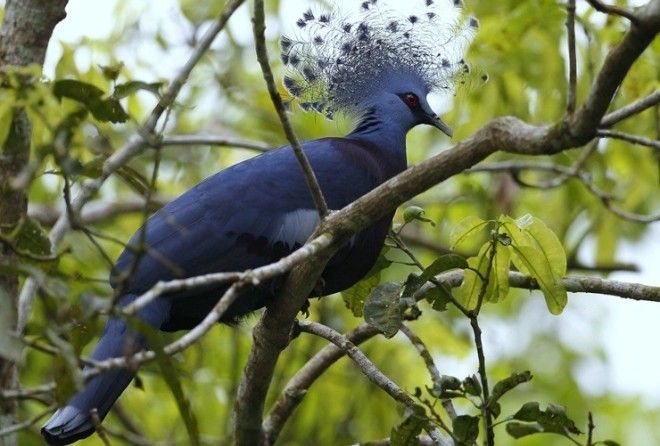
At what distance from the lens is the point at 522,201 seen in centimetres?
595

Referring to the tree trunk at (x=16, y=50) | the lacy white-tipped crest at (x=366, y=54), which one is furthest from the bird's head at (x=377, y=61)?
the tree trunk at (x=16, y=50)

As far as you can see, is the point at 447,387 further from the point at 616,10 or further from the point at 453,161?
the point at 616,10

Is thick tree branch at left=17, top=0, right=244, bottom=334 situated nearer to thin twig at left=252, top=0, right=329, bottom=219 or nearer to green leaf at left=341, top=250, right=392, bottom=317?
thin twig at left=252, top=0, right=329, bottom=219

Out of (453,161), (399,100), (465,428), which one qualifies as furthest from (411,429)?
(399,100)

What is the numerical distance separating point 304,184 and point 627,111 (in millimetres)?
1311

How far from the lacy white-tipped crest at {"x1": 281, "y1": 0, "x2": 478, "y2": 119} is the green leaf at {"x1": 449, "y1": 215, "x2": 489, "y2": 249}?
40.5 inches

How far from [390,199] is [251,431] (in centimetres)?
101

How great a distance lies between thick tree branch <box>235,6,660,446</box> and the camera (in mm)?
1878

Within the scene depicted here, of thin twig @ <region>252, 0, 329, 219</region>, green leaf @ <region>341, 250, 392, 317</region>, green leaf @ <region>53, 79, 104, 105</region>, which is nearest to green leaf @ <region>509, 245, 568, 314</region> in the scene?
thin twig @ <region>252, 0, 329, 219</region>

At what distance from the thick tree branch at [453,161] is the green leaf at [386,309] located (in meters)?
0.15

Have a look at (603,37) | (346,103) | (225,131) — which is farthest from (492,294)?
(225,131)

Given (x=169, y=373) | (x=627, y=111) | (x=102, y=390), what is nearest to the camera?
(x=169, y=373)

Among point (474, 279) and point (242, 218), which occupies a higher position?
point (242, 218)

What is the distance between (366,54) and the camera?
3.49m
